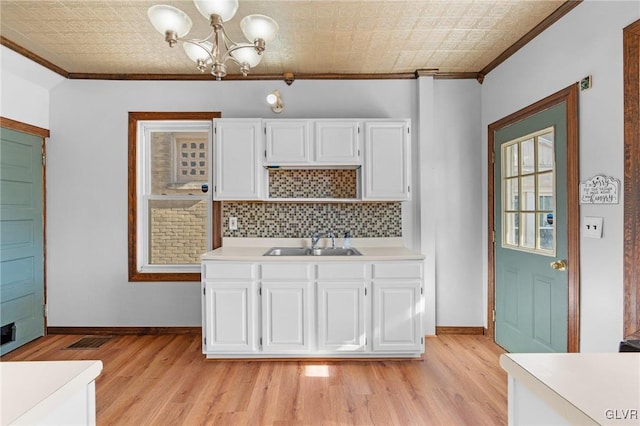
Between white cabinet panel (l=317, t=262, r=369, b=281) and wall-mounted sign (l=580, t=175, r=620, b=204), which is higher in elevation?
wall-mounted sign (l=580, t=175, r=620, b=204)

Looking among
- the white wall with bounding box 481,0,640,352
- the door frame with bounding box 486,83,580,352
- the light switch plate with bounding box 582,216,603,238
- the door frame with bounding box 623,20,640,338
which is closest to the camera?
the door frame with bounding box 623,20,640,338

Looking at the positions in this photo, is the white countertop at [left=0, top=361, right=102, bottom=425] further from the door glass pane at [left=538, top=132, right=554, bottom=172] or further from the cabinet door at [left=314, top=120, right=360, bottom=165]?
the door glass pane at [left=538, top=132, right=554, bottom=172]

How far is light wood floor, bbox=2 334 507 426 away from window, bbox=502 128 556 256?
1051 mm

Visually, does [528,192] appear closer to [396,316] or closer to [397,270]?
[397,270]

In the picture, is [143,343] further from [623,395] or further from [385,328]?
[623,395]

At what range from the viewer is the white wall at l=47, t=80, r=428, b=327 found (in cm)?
357

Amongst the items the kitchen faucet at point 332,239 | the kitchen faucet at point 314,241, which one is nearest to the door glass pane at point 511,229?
the kitchen faucet at point 332,239

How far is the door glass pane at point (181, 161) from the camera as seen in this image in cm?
367

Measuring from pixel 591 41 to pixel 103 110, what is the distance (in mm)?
4096

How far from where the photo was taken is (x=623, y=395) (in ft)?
2.42

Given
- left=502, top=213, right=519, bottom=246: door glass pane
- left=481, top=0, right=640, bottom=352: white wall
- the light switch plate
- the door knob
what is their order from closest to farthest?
left=481, top=0, right=640, bottom=352: white wall < the light switch plate < the door knob < left=502, top=213, right=519, bottom=246: door glass pane

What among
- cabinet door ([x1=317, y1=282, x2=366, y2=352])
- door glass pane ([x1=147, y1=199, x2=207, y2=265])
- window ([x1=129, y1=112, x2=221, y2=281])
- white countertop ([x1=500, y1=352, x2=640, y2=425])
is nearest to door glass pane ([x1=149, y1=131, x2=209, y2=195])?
window ([x1=129, y1=112, x2=221, y2=281])

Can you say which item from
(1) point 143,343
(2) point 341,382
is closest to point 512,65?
(2) point 341,382

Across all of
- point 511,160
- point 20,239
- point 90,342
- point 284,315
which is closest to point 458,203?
point 511,160
